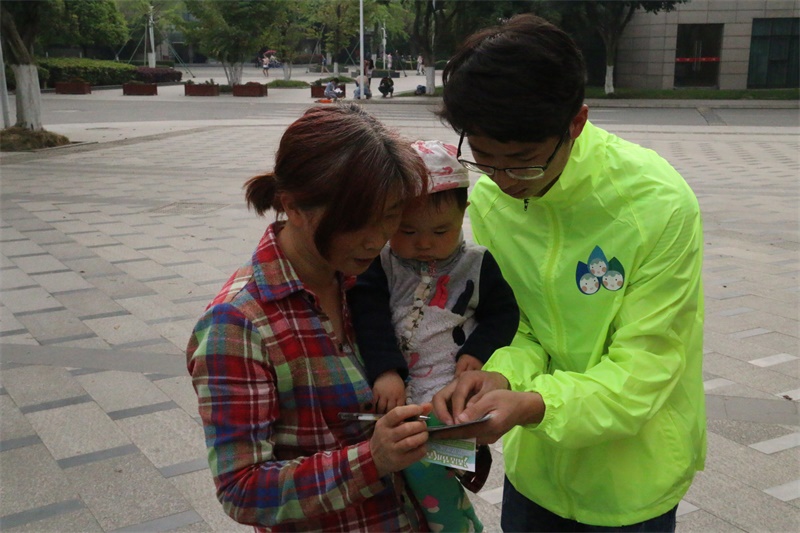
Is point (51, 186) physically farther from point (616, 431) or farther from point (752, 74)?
point (752, 74)

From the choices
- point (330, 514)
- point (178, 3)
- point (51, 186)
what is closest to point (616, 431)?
point (330, 514)

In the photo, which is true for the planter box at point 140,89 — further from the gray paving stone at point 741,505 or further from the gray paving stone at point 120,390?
the gray paving stone at point 741,505

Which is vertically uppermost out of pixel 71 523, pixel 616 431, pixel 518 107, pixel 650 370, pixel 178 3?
pixel 178 3

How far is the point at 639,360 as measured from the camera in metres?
1.51

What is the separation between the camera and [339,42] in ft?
127

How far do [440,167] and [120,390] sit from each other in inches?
130

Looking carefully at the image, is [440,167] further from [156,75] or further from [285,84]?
[156,75]

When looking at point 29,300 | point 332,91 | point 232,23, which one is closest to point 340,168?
point 29,300

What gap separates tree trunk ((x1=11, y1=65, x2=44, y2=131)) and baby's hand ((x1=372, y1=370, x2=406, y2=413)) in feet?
50.9

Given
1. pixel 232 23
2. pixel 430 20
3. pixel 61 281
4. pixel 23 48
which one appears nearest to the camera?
pixel 61 281

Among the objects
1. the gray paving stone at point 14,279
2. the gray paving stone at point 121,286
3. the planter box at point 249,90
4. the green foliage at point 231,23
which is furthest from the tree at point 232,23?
the gray paving stone at point 121,286

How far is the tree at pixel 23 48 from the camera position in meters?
14.5

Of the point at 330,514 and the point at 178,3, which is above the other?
the point at 178,3

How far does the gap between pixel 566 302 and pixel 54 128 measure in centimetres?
1962
